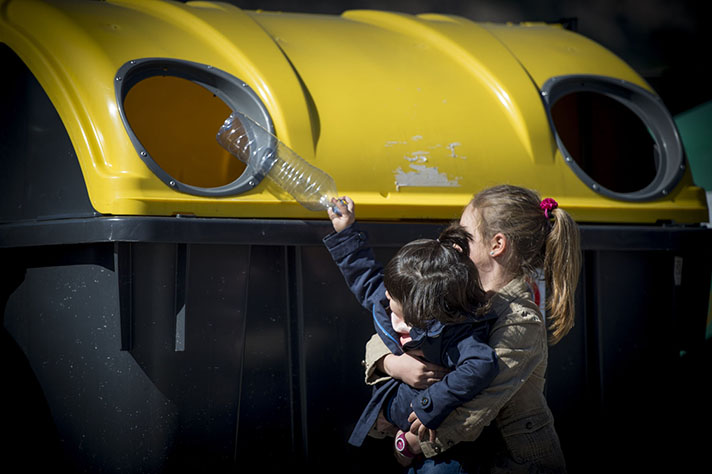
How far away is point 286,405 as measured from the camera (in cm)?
215

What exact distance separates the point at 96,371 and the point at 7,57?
3.09ft

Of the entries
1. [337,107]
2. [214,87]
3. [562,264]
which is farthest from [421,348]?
[214,87]

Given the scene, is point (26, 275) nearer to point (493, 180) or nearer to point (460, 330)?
point (460, 330)

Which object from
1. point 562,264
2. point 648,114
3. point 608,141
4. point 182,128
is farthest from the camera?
point 608,141

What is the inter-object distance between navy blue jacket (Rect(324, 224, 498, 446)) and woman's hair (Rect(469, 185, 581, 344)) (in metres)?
0.22

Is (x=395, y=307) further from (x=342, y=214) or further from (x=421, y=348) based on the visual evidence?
(x=342, y=214)

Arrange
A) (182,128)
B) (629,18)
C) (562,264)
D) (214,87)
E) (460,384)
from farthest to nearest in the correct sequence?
(629,18)
(182,128)
(214,87)
(562,264)
(460,384)

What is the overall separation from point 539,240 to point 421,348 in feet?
1.39

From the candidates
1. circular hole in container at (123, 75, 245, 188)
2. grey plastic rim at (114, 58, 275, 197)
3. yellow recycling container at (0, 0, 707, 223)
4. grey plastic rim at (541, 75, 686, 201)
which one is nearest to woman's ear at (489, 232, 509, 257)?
yellow recycling container at (0, 0, 707, 223)

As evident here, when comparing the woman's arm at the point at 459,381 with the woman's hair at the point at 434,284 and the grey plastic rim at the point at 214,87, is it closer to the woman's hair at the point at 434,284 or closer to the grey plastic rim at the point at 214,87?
the woman's hair at the point at 434,284

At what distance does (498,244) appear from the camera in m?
1.94

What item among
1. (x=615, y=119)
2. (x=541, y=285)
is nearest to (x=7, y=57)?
(x=541, y=285)

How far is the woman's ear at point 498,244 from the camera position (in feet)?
6.36

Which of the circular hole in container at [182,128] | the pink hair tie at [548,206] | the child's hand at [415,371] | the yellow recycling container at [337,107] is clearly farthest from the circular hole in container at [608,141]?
the child's hand at [415,371]
